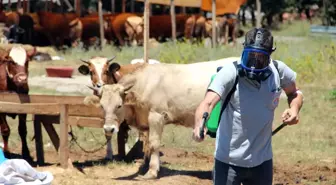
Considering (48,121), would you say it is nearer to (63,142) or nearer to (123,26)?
(63,142)

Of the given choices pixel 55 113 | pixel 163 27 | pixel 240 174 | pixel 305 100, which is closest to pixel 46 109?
pixel 55 113

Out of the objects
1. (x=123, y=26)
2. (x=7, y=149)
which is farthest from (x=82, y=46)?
(x=7, y=149)

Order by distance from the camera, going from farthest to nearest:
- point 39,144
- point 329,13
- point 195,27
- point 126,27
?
point 329,13 < point 195,27 < point 126,27 < point 39,144

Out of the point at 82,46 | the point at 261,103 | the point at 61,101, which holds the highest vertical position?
the point at 261,103

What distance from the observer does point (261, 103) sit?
612 centimetres

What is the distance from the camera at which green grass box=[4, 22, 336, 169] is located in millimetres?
13570

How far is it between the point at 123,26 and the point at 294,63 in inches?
576

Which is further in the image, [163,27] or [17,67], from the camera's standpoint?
[163,27]

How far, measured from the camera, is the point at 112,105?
35.3ft

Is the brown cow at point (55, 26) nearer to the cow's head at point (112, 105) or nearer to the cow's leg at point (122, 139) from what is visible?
the cow's leg at point (122, 139)

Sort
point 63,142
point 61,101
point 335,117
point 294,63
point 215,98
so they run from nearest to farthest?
point 215,98 < point 63,142 < point 61,101 < point 335,117 < point 294,63

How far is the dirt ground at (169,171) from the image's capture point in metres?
10.9

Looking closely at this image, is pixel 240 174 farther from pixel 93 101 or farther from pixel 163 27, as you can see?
pixel 163 27

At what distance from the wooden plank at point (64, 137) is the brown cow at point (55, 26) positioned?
71.4ft
